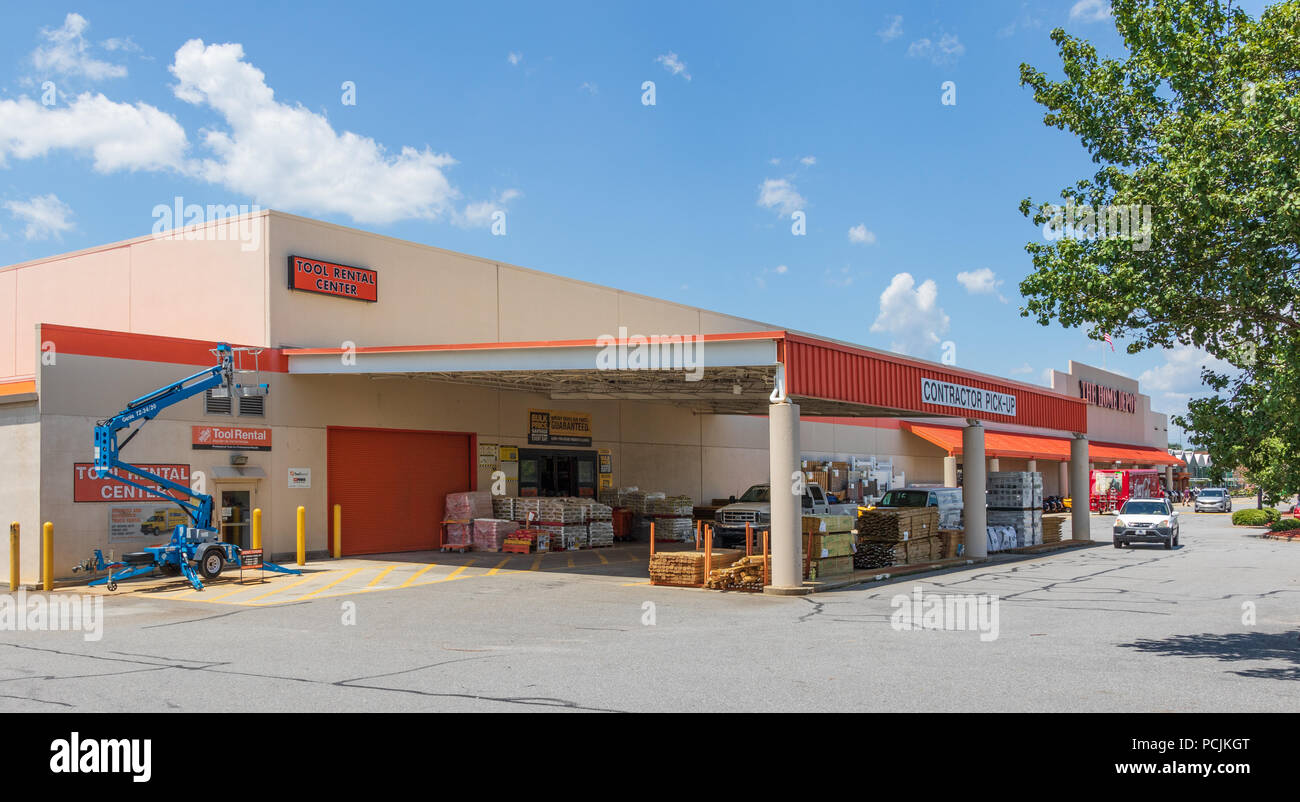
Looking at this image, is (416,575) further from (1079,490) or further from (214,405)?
(1079,490)

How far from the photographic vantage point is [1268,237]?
10836mm

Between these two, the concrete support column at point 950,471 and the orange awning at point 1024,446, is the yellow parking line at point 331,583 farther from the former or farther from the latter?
the concrete support column at point 950,471

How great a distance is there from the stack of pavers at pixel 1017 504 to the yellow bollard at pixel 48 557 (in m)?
25.1

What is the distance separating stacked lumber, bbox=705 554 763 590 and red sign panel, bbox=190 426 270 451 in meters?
11.2

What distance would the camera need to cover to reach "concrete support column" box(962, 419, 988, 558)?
89.5ft

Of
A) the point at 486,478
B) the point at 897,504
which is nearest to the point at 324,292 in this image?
the point at 486,478

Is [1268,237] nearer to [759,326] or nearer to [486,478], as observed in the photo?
[486,478]

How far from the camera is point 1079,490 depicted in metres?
34.9

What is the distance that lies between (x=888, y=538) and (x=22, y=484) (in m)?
18.5

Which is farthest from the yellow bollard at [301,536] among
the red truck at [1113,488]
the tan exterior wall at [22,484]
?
the red truck at [1113,488]

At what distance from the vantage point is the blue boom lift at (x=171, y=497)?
62.2 feet

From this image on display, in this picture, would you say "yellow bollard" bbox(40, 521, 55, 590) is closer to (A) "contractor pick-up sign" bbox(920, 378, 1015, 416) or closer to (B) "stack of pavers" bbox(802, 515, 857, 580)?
(B) "stack of pavers" bbox(802, 515, 857, 580)
